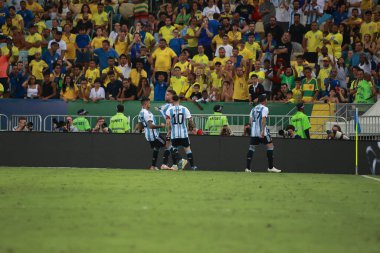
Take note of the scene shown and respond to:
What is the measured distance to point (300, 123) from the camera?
2658 centimetres

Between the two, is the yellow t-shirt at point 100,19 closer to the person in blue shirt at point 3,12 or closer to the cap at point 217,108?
the person in blue shirt at point 3,12

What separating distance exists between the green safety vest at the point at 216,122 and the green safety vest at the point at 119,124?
8.01ft

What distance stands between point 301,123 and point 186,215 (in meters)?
14.1

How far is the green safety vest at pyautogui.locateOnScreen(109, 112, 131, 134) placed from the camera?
27859 mm

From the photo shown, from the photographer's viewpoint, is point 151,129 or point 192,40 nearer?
point 151,129

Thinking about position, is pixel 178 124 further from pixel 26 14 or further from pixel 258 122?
pixel 26 14

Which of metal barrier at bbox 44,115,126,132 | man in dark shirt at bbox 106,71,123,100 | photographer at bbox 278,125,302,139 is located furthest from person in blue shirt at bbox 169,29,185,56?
photographer at bbox 278,125,302,139

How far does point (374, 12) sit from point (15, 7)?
13269 mm

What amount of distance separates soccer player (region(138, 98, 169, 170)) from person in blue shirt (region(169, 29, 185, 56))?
5.93 metres

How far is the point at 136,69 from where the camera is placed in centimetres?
3006

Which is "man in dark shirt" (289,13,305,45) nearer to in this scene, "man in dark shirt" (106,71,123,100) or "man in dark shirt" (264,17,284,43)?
"man in dark shirt" (264,17,284,43)

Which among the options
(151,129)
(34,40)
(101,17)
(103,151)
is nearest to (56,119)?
(103,151)

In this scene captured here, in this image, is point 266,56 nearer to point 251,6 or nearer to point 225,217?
point 251,6

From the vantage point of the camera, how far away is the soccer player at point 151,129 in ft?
82.6
